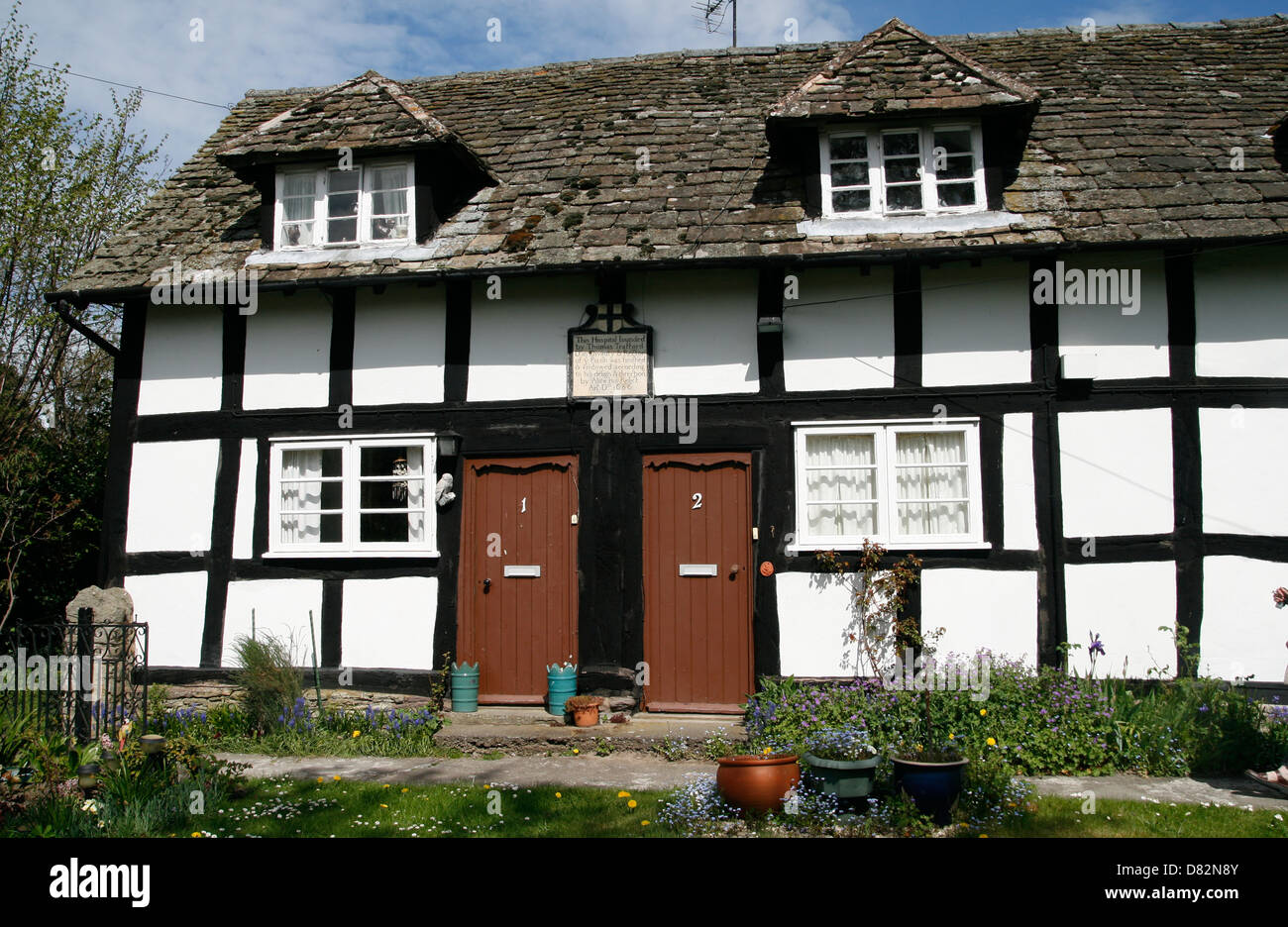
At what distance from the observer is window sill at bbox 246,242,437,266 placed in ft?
31.8

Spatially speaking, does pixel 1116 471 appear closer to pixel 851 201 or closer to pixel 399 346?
pixel 851 201

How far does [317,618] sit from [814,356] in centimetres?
574

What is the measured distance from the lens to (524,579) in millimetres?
9258

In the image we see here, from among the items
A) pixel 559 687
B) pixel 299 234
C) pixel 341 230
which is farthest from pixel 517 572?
pixel 299 234

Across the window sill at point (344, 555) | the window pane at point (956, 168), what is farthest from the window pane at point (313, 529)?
the window pane at point (956, 168)

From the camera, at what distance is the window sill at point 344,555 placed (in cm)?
926

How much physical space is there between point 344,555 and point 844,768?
556 centimetres

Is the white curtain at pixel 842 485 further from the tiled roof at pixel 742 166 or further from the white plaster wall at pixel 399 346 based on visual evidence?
the white plaster wall at pixel 399 346

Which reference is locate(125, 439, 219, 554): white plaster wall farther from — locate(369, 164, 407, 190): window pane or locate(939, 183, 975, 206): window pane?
locate(939, 183, 975, 206): window pane

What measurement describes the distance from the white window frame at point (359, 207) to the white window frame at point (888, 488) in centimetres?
484

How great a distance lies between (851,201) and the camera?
9391mm
